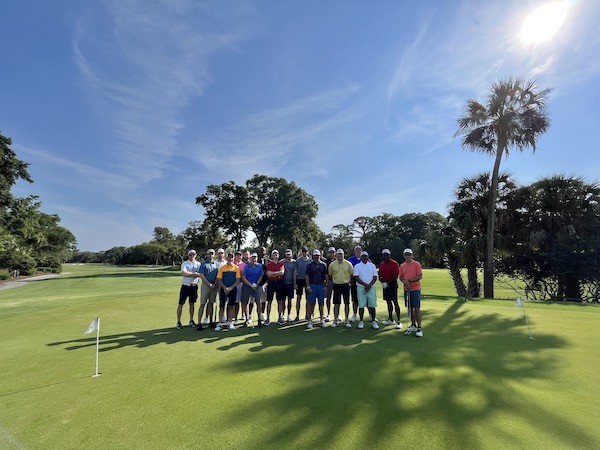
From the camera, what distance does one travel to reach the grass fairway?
3.15 meters

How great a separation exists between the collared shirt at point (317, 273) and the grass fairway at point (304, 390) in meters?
1.44

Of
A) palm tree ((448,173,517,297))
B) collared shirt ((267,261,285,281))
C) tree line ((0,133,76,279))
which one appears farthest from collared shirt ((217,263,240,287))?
tree line ((0,133,76,279))

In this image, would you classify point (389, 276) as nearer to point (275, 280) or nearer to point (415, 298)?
point (415, 298)

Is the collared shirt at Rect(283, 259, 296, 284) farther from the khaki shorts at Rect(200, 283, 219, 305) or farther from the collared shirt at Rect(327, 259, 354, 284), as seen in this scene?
the khaki shorts at Rect(200, 283, 219, 305)

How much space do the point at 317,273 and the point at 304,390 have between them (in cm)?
449

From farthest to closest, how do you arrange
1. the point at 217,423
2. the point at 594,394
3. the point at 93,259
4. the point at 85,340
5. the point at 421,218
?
the point at 93,259 → the point at 421,218 → the point at 85,340 → the point at 594,394 → the point at 217,423

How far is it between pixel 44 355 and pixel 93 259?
656ft

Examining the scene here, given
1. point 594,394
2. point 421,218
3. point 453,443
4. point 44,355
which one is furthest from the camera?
point 421,218

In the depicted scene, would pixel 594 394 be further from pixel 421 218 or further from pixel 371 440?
pixel 421 218

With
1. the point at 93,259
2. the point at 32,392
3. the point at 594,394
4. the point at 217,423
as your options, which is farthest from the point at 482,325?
the point at 93,259

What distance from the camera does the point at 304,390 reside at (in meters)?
4.14

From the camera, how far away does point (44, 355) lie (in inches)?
235

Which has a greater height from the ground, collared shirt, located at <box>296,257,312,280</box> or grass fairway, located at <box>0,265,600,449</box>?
collared shirt, located at <box>296,257,312,280</box>

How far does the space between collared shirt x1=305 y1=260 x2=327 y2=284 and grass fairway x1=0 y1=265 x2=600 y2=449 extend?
4.73ft
